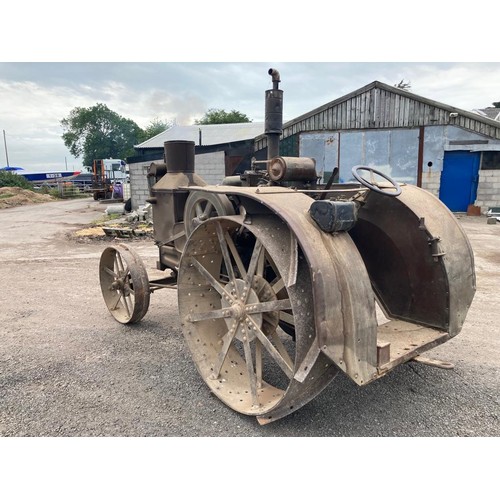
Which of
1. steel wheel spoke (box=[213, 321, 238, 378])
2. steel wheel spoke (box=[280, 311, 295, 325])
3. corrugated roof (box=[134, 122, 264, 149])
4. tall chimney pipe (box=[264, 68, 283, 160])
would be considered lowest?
steel wheel spoke (box=[213, 321, 238, 378])

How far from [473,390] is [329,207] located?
2.04 meters

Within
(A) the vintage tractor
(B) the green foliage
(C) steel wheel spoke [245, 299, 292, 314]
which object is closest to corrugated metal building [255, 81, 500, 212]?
(A) the vintage tractor

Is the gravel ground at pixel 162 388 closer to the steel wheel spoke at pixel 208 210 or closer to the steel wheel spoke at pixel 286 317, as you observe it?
the steel wheel spoke at pixel 286 317

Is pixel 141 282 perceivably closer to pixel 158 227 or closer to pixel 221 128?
pixel 158 227

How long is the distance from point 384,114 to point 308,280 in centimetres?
1283

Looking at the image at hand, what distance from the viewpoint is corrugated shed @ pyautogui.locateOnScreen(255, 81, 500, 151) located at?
520 inches

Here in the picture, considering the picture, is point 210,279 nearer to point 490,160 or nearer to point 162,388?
point 162,388

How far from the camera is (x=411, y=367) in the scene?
361cm

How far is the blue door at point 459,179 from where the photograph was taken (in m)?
13.6

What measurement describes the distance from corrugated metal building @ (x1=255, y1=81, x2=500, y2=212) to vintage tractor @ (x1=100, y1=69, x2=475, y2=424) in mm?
10706

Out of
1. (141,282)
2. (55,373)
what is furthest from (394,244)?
(55,373)

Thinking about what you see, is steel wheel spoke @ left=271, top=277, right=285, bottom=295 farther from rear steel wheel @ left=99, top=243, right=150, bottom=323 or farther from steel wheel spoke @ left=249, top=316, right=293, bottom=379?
rear steel wheel @ left=99, top=243, right=150, bottom=323

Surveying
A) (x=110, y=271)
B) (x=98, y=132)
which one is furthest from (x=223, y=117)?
(x=110, y=271)

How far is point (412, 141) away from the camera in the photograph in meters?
13.7
